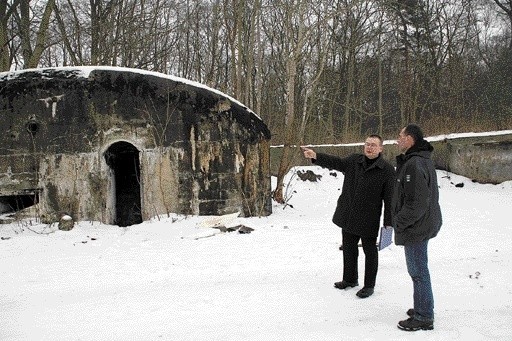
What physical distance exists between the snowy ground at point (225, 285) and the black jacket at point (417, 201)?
2.42 ft

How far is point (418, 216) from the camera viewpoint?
321 centimetres

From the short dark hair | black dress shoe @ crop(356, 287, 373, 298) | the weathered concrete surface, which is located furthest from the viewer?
the weathered concrete surface

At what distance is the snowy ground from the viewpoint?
3.38 m

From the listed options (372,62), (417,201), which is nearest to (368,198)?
(417,201)

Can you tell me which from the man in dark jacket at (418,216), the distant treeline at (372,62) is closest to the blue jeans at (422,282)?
the man in dark jacket at (418,216)

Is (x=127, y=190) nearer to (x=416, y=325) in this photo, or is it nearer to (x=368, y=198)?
(x=368, y=198)

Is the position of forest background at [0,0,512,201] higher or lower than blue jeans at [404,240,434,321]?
higher

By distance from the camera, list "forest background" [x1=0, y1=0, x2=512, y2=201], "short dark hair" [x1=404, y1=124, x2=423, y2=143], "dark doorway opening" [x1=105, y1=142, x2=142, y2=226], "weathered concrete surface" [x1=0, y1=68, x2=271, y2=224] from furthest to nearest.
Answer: "forest background" [x1=0, y1=0, x2=512, y2=201]
"dark doorway opening" [x1=105, y1=142, x2=142, y2=226]
"weathered concrete surface" [x1=0, y1=68, x2=271, y2=224]
"short dark hair" [x1=404, y1=124, x2=423, y2=143]

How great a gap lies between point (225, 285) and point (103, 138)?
461 centimetres

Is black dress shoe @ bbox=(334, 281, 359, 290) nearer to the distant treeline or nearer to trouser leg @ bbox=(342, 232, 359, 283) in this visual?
trouser leg @ bbox=(342, 232, 359, 283)

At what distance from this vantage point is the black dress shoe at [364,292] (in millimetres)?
3996

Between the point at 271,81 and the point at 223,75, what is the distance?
126 inches

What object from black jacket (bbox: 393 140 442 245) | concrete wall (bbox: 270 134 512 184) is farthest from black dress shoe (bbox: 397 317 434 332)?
concrete wall (bbox: 270 134 512 184)

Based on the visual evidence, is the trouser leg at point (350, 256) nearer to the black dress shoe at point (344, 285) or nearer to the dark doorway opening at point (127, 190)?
the black dress shoe at point (344, 285)
